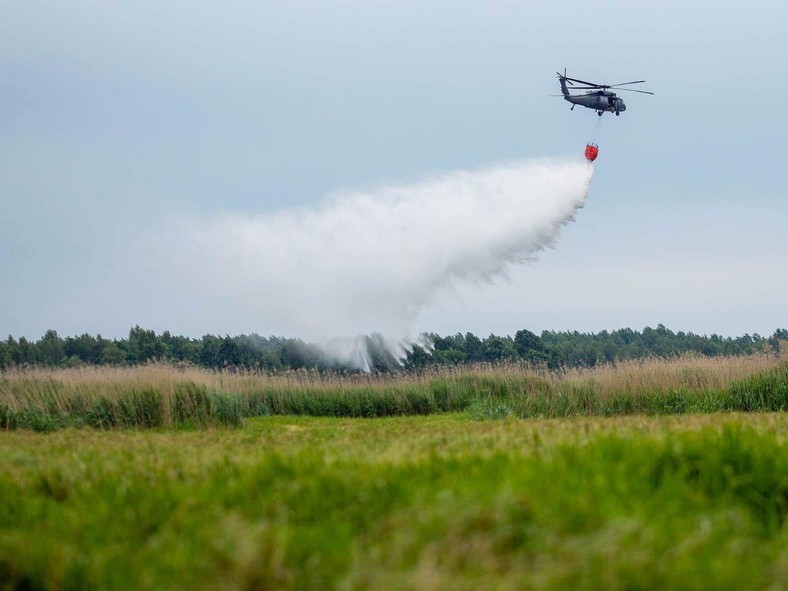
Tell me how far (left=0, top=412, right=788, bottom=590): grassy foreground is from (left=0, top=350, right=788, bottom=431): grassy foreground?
1135cm

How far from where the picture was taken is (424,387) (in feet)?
94.5

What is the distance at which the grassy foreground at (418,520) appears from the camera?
4.42m

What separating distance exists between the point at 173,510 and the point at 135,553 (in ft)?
2.52

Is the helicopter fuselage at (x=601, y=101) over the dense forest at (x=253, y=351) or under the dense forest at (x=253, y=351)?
over

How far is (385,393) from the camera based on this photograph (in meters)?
28.2

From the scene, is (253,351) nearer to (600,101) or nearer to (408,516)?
(600,101)

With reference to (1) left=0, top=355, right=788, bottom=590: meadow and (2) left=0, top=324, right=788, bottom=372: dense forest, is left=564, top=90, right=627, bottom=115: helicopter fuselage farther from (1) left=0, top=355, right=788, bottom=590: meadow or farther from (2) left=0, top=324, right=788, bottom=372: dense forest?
(1) left=0, top=355, right=788, bottom=590: meadow

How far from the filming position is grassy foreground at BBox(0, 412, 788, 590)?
4.42m

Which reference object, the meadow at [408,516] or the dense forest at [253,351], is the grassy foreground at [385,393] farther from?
the dense forest at [253,351]

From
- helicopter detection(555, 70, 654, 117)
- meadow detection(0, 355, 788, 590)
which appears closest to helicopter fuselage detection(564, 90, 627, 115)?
helicopter detection(555, 70, 654, 117)

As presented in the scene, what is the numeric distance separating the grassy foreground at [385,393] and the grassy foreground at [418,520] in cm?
1135

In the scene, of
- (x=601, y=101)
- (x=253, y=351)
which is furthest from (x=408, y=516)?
(x=253, y=351)

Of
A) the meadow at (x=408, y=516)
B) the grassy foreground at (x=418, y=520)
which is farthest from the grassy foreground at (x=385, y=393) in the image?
the grassy foreground at (x=418, y=520)

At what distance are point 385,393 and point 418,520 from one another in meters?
23.3
